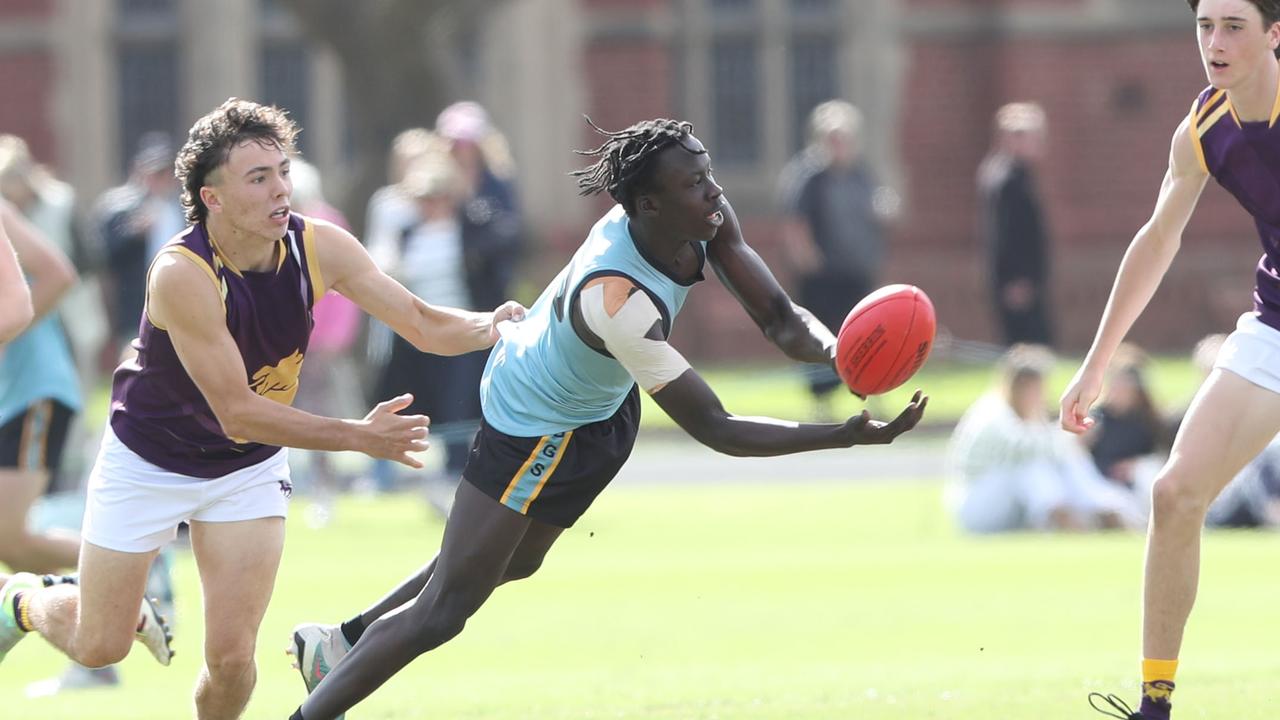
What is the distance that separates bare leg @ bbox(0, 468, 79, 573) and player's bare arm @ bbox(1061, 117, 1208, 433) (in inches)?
162

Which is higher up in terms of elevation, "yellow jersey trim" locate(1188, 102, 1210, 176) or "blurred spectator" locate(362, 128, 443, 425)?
"yellow jersey trim" locate(1188, 102, 1210, 176)

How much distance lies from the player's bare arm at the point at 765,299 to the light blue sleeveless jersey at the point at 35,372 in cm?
331

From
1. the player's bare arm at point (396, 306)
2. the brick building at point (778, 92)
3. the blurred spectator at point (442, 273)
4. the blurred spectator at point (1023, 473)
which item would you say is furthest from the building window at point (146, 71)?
the player's bare arm at point (396, 306)

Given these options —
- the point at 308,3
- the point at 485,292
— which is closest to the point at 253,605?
the point at 485,292

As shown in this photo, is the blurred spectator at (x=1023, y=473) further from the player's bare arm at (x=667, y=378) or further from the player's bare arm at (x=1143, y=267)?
the player's bare arm at (x=667, y=378)

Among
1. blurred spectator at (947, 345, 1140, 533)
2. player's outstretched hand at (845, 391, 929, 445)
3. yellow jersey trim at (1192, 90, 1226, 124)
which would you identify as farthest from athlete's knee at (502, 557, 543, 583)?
blurred spectator at (947, 345, 1140, 533)

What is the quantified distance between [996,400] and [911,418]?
837 cm

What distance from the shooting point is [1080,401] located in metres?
7.07

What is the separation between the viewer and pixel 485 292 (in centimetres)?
1473

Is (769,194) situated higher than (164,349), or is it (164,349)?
(164,349)

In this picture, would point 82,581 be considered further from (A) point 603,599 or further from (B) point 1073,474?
(B) point 1073,474

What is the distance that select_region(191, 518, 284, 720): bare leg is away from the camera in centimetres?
686

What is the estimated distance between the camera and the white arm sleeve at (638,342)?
6.39 meters

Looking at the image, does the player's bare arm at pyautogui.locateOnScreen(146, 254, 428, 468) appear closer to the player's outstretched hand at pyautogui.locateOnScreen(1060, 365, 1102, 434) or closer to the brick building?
the player's outstretched hand at pyautogui.locateOnScreen(1060, 365, 1102, 434)
